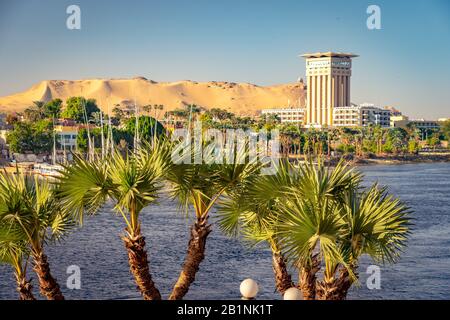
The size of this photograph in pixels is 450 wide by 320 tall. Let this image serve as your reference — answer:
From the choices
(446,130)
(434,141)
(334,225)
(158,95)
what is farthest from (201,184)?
(158,95)

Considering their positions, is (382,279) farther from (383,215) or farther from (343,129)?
(343,129)

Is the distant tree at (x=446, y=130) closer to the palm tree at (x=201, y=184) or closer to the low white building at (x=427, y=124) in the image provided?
the low white building at (x=427, y=124)

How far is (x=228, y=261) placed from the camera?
958 inches

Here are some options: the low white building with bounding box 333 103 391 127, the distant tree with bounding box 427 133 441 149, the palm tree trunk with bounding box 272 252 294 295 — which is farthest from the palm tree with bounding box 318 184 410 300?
the low white building with bounding box 333 103 391 127

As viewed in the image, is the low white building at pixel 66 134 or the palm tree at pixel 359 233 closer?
the palm tree at pixel 359 233

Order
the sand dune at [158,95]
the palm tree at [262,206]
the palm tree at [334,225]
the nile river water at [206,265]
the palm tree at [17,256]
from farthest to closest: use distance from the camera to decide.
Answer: the sand dune at [158,95], the nile river water at [206,265], the palm tree at [17,256], the palm tree at [262,206], the palm tree at [334,225]

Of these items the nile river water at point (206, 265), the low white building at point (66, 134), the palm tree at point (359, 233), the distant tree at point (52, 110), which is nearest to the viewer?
the palm tree at point (359, 233)

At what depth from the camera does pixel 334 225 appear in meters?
7.25

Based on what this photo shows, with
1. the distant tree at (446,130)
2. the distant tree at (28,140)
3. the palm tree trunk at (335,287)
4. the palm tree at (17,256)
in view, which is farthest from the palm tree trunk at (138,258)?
the distant tree at (446,130)

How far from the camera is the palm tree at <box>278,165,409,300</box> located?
23.7 feet

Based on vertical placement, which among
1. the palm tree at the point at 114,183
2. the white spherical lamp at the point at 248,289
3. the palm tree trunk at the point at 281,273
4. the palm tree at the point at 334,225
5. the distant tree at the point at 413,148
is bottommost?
the distant tree at the point at 413,148

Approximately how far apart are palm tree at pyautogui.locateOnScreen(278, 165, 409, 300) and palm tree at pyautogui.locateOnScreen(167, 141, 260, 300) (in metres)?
0.68

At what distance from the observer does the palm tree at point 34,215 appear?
7.96 metres

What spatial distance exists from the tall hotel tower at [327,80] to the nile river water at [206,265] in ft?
398
